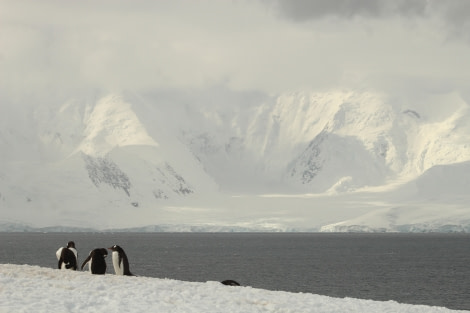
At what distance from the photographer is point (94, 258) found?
132ft

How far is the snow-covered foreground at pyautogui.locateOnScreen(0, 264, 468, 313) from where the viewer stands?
28022 mm

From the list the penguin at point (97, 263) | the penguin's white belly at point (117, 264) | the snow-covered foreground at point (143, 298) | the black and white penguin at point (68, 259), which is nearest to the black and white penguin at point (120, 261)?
the penguin's white belly at point (117, 264)

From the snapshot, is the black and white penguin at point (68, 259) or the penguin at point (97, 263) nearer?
the penguin at point (97, 263)

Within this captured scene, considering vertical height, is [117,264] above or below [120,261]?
below

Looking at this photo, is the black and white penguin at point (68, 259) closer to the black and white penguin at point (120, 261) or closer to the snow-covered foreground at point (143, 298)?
the black and white penguin at point (120, 261)

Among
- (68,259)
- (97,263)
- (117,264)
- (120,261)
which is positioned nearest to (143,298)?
(97,263)

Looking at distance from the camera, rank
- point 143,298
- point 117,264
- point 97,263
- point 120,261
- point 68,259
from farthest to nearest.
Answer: point 68,259, point 117,264, point 120,261, point 97,263, point 143,298

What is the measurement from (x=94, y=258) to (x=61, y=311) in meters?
13.9

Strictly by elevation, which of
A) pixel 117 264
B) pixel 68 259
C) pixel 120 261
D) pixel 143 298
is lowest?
pixel 143 298

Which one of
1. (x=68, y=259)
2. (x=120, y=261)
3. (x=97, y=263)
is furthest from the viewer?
(x=68, y=259)

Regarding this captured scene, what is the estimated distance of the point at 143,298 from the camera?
30.3m

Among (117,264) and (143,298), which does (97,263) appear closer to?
(117,264)

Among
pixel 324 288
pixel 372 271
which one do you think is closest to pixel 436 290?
pixel 324 288

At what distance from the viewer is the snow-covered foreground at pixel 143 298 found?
28022mm
